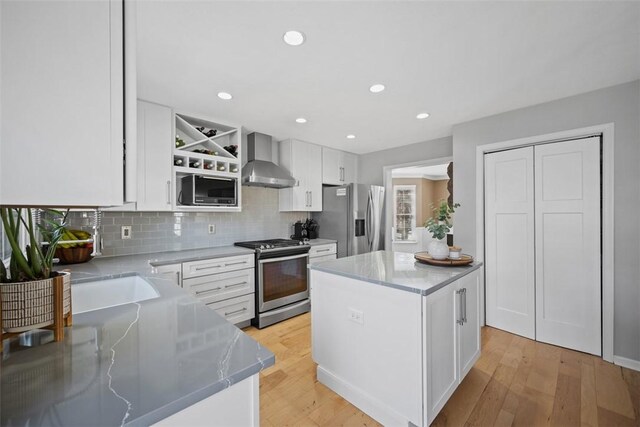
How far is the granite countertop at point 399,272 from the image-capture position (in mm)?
1535

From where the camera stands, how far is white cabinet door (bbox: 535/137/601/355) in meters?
2.42

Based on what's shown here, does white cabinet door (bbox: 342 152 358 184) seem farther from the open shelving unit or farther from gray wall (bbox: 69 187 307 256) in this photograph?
the open shelving unit

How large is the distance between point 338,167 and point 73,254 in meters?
3.40

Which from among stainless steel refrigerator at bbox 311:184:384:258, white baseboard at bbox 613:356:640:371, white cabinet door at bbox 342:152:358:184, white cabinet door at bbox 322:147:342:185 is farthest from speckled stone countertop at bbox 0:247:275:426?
white cabinet door at bbox 342:152:358:184

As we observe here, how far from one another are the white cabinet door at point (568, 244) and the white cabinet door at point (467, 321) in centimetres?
118

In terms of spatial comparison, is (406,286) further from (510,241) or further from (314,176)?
(314,176)

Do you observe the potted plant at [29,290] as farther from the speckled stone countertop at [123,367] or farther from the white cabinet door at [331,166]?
the white cabinet door at [331,166]

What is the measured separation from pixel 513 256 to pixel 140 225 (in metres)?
3.95

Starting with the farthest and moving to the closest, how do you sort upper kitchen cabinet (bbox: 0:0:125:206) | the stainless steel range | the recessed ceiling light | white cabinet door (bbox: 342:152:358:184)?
1. white cabinet door (bbox: 342:152:358:184)
2. the stainless steel range
3. the recessed ceiling light
4. upper kitchen cabinet (bbox: 0:0:125:206)

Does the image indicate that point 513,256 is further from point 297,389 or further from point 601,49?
point 297,389

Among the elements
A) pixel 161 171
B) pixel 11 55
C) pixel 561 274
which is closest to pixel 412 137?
pixel 561 274

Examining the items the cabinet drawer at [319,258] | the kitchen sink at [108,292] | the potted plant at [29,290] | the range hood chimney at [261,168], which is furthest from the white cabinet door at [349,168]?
the potted plant at [29,290]

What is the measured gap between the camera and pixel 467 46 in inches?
67.7

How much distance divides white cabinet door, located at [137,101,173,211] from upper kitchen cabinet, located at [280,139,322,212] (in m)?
1.52
